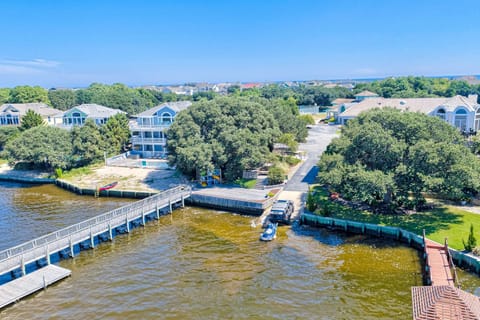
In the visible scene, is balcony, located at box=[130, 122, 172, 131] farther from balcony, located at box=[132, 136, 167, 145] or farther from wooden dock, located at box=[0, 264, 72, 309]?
wooden dock, located at box=[0, 264, 72, 309]

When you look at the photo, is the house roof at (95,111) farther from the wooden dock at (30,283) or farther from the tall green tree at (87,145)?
the wooden dock at (30,283)

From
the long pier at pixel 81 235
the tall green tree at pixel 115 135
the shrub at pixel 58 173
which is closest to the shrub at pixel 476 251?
Answer: the long pier at pixel 81 235

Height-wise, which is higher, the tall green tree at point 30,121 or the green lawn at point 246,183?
the tall green tree at point 30,121

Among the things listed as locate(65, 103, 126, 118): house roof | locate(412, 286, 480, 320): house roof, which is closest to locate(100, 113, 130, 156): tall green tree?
locate(65, 103, 126, 118): house roof

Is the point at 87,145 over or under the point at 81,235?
over

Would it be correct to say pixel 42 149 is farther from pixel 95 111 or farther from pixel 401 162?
pixel 401 162

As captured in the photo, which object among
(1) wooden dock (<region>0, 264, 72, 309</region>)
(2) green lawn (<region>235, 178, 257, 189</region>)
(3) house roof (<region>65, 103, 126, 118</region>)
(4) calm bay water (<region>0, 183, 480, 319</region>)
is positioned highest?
(3) house roof (<region>65, 103, 126, 118</region>)

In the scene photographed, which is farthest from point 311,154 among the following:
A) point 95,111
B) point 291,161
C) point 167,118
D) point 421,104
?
point 95,111
